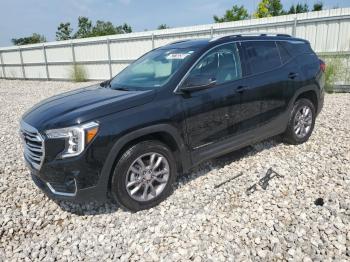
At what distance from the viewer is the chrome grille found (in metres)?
2.95

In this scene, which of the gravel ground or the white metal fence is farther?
the white metal fence

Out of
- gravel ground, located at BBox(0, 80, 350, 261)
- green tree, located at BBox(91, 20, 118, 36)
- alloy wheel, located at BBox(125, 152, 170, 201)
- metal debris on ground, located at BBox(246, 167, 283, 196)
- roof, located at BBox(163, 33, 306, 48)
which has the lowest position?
gravel ground, located at BBox(0, 80, 350, 261)

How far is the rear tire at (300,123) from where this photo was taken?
4.74 m

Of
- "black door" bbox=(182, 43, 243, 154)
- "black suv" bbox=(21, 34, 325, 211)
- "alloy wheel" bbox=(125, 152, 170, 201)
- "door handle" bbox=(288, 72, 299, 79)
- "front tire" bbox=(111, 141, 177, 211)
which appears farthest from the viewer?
"door handle" bbox=(288, 72, 299, 79)

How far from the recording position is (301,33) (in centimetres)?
992

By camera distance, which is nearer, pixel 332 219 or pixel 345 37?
pixel 332 219

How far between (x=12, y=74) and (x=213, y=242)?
24.4m

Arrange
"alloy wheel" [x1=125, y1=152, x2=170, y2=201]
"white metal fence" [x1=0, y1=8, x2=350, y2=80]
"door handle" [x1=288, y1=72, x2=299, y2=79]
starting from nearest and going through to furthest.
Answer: "alloy wheel" [x1=125, y1=152, x2=170, y2=201], "door handle" [x1=288, y1=72, x2=299, y2=79], "white metal fence" [x1=0, y1=8, x2=350, y2=80]

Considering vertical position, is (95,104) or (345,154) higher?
(95,104)

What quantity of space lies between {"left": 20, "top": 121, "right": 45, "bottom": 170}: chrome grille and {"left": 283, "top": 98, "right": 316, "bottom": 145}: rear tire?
3621 millimetres

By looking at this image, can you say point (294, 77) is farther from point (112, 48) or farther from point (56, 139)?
point (112, 48)

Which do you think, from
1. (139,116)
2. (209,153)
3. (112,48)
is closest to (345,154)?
(209,153)

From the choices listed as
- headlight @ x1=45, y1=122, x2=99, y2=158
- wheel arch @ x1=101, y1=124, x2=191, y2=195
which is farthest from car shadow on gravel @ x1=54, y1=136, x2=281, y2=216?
headlight @ x1=45, y1=122, x2=99, y2=158

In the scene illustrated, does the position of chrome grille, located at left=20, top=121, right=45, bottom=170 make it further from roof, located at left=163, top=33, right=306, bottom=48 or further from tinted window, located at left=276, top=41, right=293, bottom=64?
tinted window, located at left=276, top=41, right=293, bottom=64
